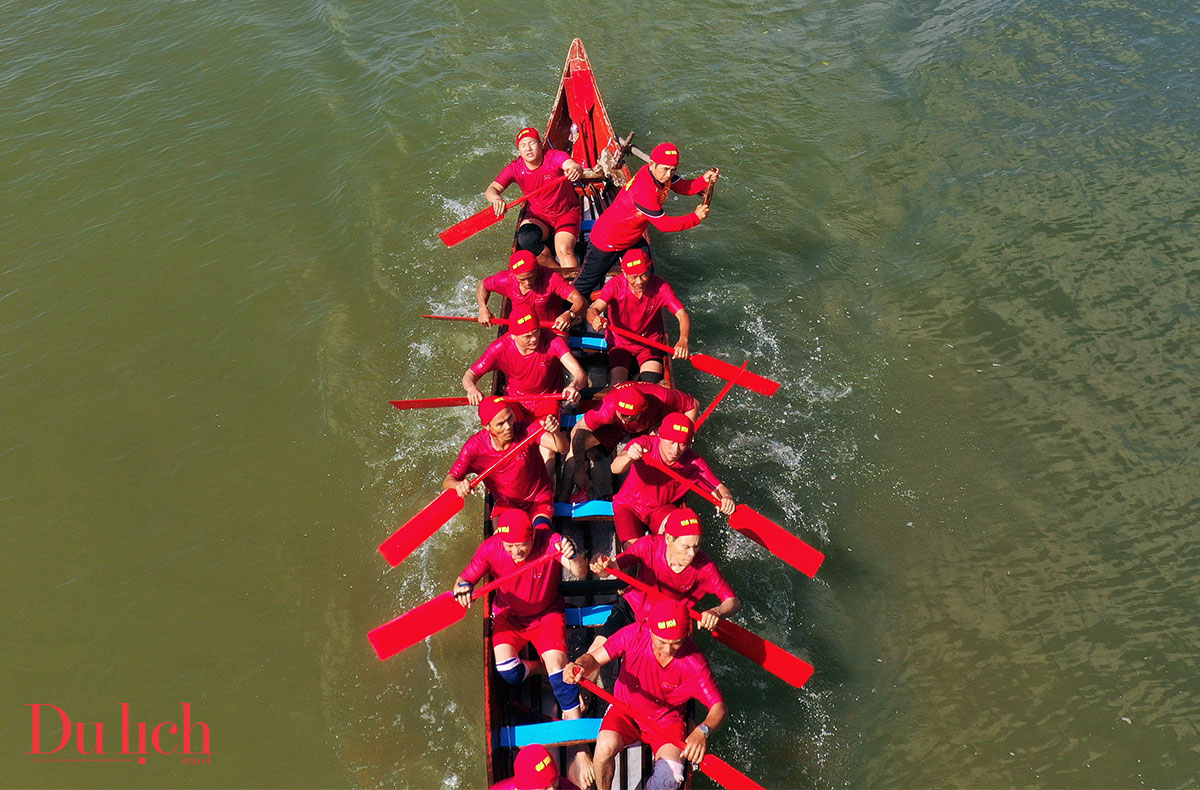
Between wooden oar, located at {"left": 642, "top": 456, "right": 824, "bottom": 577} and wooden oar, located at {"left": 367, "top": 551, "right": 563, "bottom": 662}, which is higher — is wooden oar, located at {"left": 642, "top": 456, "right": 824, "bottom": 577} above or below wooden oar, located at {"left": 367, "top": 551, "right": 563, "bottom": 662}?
below

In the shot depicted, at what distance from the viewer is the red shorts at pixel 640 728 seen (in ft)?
18.8

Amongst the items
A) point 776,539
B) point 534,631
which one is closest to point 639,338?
point 776,539

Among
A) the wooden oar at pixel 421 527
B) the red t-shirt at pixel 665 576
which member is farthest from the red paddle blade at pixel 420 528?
the red t-shirt at pixel 665 576

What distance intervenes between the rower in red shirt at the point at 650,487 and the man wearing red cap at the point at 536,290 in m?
2.41

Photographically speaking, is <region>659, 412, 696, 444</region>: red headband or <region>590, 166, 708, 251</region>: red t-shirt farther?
<region>590, 166, 708, 251</region>: red t-shirt

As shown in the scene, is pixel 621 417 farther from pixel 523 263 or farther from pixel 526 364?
pixel 523 263

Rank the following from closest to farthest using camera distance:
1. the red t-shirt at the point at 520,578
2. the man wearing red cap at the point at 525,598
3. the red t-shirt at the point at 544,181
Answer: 1. the man wearing red cap at the point at 525,598
2. the red t-shirt at the point at 520,578
3. the red t-shirt at the point at 544,181

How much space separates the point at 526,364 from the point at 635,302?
1473mm

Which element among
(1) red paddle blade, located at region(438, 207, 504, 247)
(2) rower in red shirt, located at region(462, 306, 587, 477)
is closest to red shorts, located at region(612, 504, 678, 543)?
(2) rower in red shirt, located at region(462, 306, 587, 477)

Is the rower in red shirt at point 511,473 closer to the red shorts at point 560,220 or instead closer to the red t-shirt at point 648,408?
the red t-shirt at point 648,408

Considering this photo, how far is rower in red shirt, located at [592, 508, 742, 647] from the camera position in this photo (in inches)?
237

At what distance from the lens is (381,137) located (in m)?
14.7

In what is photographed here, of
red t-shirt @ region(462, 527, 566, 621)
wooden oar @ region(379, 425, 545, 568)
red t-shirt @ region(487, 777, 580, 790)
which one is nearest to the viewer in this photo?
red t-shirt @ region(487, 777, 580, 790)

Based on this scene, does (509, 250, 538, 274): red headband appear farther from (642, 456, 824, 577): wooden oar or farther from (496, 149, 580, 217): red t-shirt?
(642, 456, 824, 577): wooden oar
